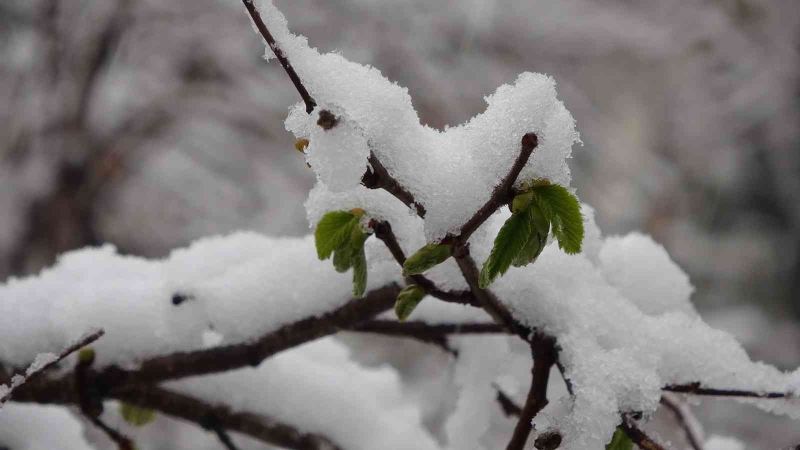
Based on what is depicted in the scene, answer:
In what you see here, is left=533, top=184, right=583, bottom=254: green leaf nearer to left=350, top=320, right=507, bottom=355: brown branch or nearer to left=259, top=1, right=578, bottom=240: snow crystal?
left=259, top=1, right=578, bottom=240: snow crystal

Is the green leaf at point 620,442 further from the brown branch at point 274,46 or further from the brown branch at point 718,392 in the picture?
the brown branch at point 274,46

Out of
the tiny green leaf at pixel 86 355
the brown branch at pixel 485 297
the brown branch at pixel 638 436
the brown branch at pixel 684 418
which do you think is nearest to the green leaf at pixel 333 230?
the brown branch at pixel 485 297

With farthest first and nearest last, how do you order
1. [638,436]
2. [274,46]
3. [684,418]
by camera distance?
[684,418]
[638,436]
[274,46]

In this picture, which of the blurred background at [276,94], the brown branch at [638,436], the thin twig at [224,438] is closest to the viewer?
the brown branch at [638,436]

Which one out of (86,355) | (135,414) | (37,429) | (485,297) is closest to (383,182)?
(485,297)

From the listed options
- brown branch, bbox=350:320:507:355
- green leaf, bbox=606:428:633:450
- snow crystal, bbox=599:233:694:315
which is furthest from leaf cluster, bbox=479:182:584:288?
snow crystal, bbox=599:233:694:315

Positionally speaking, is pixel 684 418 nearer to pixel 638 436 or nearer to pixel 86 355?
pixel 638 436
